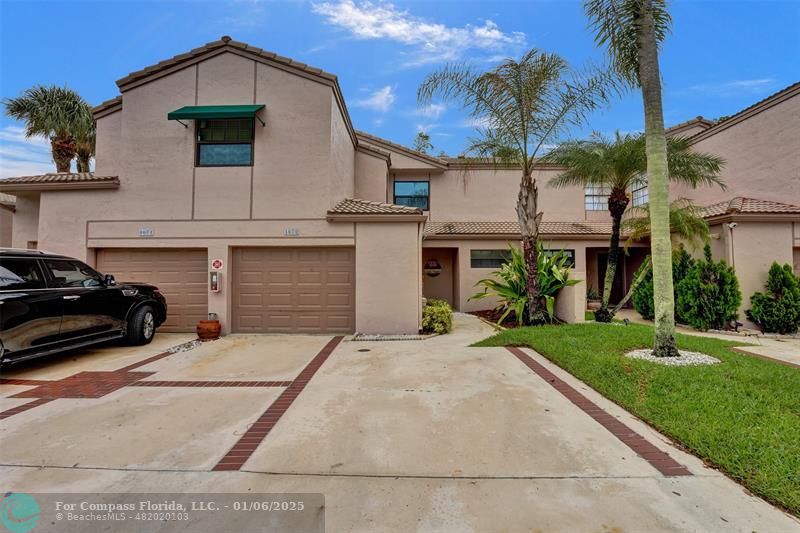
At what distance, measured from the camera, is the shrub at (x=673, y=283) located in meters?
10.7

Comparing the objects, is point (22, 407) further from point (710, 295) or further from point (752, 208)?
point (752, 208)

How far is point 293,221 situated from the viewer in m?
8.84

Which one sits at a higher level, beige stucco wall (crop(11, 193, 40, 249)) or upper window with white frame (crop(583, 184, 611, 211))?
upper window with white frame (crop(583, 184, 611, 211))

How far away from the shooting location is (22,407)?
416 cm

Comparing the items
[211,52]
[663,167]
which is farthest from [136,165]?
[663,167]

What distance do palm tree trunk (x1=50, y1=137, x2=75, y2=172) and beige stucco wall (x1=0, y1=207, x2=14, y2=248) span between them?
2.51m

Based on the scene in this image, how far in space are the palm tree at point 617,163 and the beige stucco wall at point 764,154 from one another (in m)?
2.84

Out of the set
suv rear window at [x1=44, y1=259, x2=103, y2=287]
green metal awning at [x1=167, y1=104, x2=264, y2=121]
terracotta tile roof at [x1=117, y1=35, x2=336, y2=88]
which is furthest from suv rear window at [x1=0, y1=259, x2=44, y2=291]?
terracotta tile roof at [x1=117, y1=35, x2=336, y2=88]

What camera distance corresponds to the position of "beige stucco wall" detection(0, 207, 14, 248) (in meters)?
12.5

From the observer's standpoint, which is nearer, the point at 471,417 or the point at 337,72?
the point at 471,417

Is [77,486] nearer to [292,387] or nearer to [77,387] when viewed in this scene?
[292,387]

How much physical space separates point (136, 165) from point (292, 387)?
7.98m

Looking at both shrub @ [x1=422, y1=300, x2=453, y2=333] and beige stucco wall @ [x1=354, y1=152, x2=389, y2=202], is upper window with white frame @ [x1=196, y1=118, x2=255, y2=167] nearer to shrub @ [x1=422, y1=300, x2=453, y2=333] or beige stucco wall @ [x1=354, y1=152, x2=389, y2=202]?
beige stucco wall @ [x1=354, y1=152, x2=389, y2=202]

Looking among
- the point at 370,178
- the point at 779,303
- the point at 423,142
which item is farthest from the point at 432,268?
the point at 423,142
